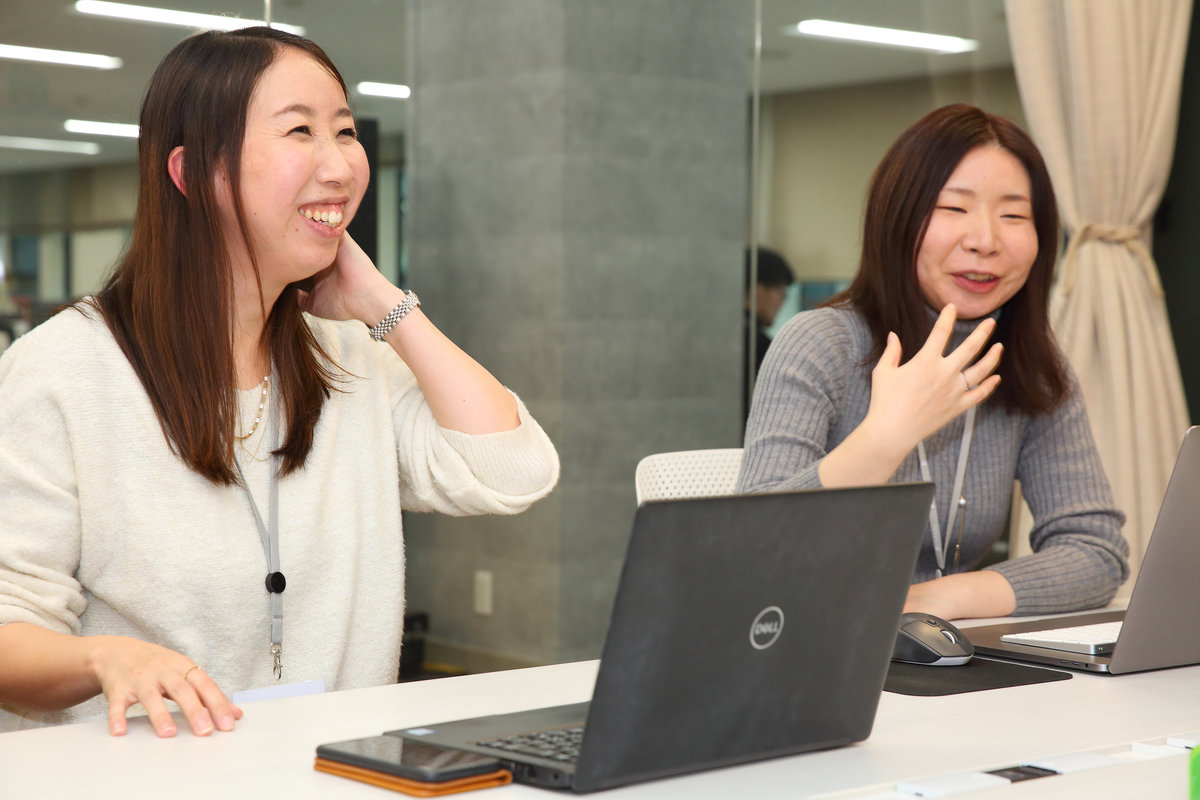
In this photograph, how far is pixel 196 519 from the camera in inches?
61.2

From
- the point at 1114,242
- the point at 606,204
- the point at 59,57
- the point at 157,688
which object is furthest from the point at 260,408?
the point at 1114,242

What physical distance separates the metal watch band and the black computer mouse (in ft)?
2.63

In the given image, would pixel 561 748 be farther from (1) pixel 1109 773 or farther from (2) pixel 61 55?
(2) pixel 61 55

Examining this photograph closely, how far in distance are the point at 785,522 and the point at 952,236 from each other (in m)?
1.26

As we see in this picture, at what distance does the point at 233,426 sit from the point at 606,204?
2563 millimetres

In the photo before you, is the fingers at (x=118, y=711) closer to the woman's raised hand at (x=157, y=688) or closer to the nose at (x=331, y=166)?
the woman's raised hand at (x=157, y=688)

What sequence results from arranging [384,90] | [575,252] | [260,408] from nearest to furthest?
[260,408] → [384,90] → [575,252]

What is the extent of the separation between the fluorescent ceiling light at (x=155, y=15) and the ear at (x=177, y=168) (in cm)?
147

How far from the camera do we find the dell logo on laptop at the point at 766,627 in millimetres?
965

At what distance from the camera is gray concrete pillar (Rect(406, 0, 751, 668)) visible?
397 cm

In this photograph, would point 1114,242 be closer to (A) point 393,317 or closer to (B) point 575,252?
(B) point 575,252

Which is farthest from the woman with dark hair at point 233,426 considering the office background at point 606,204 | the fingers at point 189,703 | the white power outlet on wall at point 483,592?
the white power outlet on wall at point 483,592

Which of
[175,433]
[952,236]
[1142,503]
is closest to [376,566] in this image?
[175,433]

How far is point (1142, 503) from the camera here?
11.6ft
